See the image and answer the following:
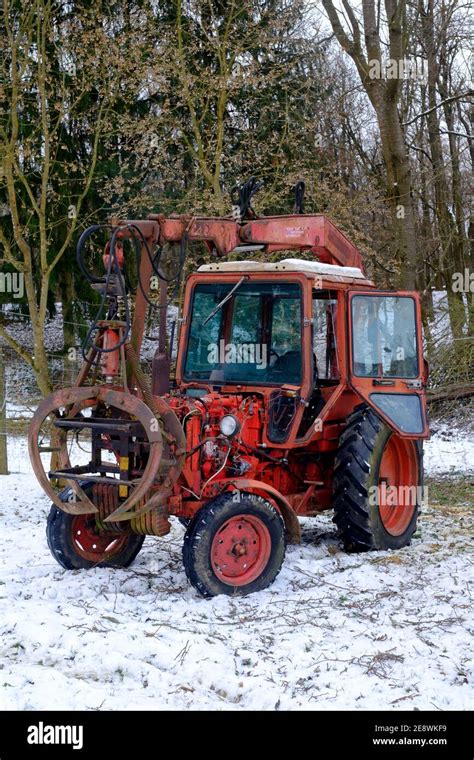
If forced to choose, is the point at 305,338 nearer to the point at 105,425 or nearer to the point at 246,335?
the point at 246,335

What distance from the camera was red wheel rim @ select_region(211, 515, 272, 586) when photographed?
243 inches

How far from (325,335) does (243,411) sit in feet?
4.30

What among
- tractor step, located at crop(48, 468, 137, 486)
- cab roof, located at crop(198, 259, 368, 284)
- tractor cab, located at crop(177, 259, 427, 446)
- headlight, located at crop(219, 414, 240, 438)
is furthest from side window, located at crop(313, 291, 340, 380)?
tractor step, located at crop(48, 468, 137, 486)

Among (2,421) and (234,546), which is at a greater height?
(2,421)

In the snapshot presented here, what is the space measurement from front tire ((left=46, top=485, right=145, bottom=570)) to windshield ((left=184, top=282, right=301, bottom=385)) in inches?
62.4

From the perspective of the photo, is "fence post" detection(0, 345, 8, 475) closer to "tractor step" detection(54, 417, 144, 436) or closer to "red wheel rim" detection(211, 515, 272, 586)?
"tractor step" detection(54, 417, 144, 436)

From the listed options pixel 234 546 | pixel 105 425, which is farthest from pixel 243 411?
pixel 105 425

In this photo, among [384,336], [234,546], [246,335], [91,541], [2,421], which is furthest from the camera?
[2,421]

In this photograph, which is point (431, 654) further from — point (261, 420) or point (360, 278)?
point (360, 278)

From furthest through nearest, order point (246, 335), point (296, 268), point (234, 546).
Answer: point (246, 335)
point (296, 268)
point (234, 546)

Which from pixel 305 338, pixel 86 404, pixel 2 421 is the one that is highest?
pixel 305 338

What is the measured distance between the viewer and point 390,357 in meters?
7.83

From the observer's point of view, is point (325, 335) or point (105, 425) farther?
point (325, 335)
